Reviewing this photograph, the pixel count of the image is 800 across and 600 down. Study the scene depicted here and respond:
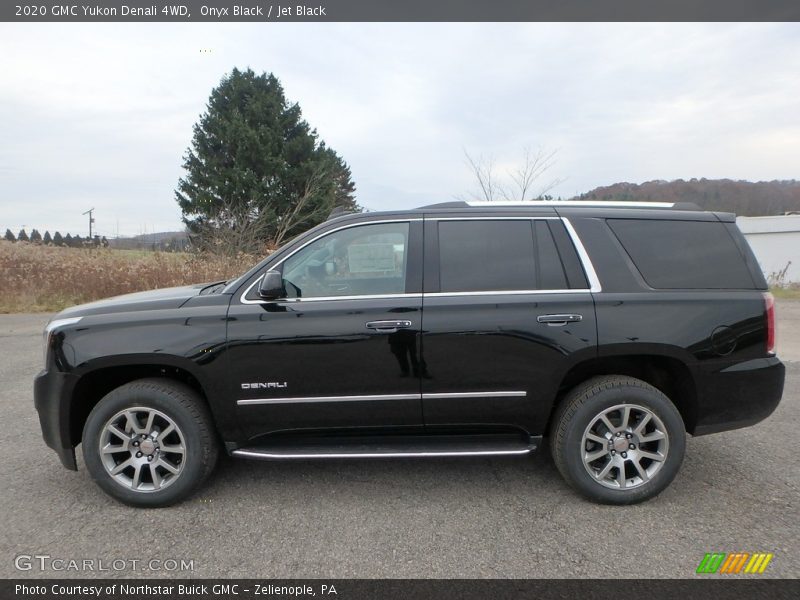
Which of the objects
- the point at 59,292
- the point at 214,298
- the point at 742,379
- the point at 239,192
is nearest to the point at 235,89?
the point at 239,192

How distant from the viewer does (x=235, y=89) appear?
23672 mm

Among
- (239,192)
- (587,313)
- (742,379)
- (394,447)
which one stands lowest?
(394,447)

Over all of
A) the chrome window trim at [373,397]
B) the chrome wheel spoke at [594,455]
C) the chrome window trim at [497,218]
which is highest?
the chrome window trim at [497,218]

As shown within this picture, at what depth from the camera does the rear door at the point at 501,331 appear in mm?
3029

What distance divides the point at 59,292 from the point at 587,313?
13045 mm

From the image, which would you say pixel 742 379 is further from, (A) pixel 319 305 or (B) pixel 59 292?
(B) pixel 59 292

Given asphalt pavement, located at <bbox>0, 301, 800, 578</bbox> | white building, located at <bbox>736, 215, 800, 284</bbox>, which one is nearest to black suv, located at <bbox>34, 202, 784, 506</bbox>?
asphalt pavement, located at <bbox>0, 301, 800, 578</bbox>

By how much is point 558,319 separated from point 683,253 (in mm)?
1001

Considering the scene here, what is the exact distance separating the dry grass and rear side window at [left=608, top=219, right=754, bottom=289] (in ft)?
36.1

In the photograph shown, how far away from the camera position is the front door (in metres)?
3.02

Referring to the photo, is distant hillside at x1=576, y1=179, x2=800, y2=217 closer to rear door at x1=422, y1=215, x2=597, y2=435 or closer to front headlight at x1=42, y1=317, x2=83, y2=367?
rear door at x1=422, y1=215, x2=597, y2=435

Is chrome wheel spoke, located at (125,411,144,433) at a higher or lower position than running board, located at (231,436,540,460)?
higher
